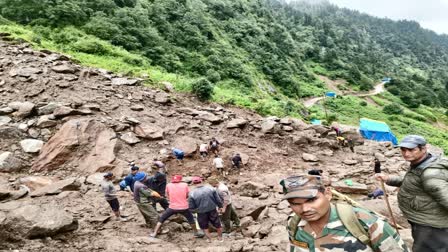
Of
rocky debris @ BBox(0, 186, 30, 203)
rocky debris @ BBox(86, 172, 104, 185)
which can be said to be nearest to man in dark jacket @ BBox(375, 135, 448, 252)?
rocky debris @ BBox(0, 186, 30, 203)

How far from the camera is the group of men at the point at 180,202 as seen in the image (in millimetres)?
7656

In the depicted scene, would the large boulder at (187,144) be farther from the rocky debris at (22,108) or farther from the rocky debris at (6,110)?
the rocky debris at (6,110)

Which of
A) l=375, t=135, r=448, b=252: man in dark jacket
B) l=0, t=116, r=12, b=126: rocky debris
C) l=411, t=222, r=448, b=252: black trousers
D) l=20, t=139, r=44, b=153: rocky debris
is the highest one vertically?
l=375, t=135, r=448, b=252: man in dark jacket

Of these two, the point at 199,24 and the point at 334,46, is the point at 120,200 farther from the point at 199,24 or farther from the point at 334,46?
the point at 334,46

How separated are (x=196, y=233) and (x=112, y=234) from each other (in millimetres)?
1829

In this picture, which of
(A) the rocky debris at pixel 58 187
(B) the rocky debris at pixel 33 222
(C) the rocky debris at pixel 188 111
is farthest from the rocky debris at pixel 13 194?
(C) the rocky debris at pixel 188 111

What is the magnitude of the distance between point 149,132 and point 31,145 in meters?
3.88

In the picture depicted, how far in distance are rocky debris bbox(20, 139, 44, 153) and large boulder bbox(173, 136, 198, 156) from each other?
450cm

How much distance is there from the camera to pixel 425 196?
3.63 m

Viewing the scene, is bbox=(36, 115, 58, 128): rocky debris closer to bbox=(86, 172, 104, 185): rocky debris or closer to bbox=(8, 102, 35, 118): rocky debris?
bbox=(8, 102, 35, 118): rocky debris

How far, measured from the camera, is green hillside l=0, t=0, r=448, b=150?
20.2 metres

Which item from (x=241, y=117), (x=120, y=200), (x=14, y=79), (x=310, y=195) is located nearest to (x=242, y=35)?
(x=241, y=117)

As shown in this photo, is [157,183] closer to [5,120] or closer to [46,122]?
[46,122]

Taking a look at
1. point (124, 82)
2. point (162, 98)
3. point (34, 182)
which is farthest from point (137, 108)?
point (34, 182)
